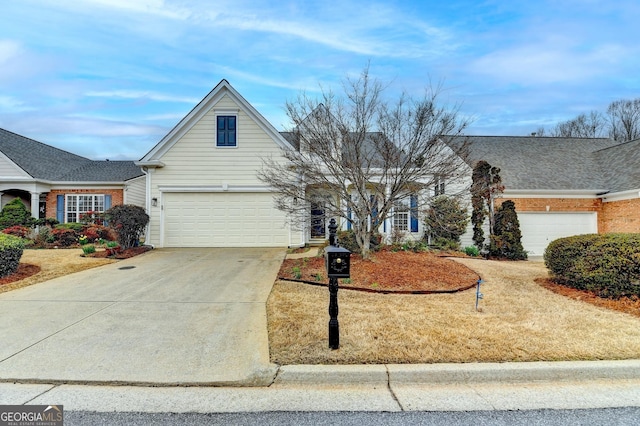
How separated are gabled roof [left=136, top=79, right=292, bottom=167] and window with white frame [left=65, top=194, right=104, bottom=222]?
19.1 ft

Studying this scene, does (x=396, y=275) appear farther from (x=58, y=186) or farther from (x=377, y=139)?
(x=58, y=186)

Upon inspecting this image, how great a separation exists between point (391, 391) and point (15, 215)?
63.4 ft

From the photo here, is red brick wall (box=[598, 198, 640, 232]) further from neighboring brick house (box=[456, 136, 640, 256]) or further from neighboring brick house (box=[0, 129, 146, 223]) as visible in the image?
neighboring brick house (box=[0, 129, 146, 223])

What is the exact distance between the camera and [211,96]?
1343cm

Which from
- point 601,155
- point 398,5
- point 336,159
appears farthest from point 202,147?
point 601,155

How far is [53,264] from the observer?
945 cm

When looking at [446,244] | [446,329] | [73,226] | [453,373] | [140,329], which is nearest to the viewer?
[453,373]

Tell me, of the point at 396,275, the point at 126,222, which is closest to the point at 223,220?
the point at 126,222

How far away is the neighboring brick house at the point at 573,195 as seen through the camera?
14.2 meters

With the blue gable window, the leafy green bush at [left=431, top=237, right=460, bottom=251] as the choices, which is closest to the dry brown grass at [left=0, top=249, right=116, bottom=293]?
the blue gable window

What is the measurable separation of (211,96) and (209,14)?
13.5 feet

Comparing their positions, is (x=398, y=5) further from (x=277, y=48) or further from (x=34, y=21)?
(x=34, y=21)

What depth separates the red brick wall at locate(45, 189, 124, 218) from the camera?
16.9 metres

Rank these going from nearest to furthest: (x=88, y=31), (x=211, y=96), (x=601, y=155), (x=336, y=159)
Result: (x=336, y=159) < (x=88, y=31) < (x=211, y=96) < (x=601, y=155)
